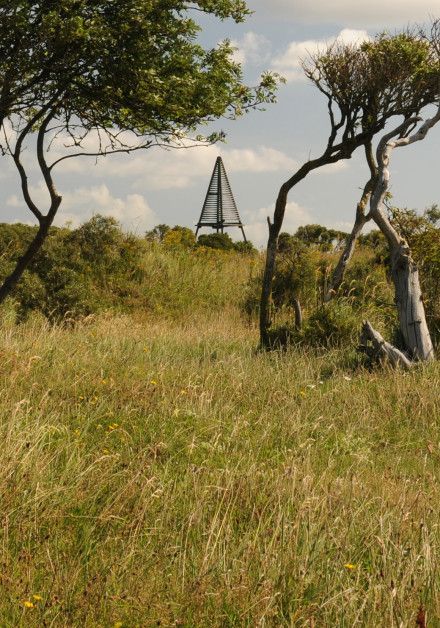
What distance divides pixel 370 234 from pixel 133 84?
21.0 m

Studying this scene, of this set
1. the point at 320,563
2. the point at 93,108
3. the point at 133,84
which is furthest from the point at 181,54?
the point at 320,563

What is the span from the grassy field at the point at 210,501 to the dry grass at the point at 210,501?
2 cm

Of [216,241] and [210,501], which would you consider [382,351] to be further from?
[216,241]

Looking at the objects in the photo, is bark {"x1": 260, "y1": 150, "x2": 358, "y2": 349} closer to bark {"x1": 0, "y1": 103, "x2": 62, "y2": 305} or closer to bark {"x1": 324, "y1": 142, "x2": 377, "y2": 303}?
bark {"x1": 324, "y1": 142, "x2": 377, "y2": 303}

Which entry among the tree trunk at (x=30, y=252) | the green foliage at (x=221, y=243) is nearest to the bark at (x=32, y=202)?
the tree trunk at (x=30, y=252)

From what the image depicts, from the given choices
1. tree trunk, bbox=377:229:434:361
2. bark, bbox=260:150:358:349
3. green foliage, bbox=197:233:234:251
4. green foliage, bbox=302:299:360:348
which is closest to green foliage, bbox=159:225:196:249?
green foliage, bbox=197:233:234:251

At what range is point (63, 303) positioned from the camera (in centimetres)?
1662

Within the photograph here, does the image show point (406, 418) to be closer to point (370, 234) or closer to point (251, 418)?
point (251, 418)

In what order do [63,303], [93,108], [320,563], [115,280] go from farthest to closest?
[115,280] → [63,303] → [93,108] → [320,563]

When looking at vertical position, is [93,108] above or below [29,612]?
above

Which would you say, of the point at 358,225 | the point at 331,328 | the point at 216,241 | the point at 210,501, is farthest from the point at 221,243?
the point at 210,501

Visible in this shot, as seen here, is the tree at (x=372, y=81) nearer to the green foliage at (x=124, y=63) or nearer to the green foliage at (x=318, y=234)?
the green foliage at (x=124, y=63)

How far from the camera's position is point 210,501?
16.9ft

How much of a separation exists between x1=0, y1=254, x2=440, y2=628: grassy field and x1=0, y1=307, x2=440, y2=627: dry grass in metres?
0.02
